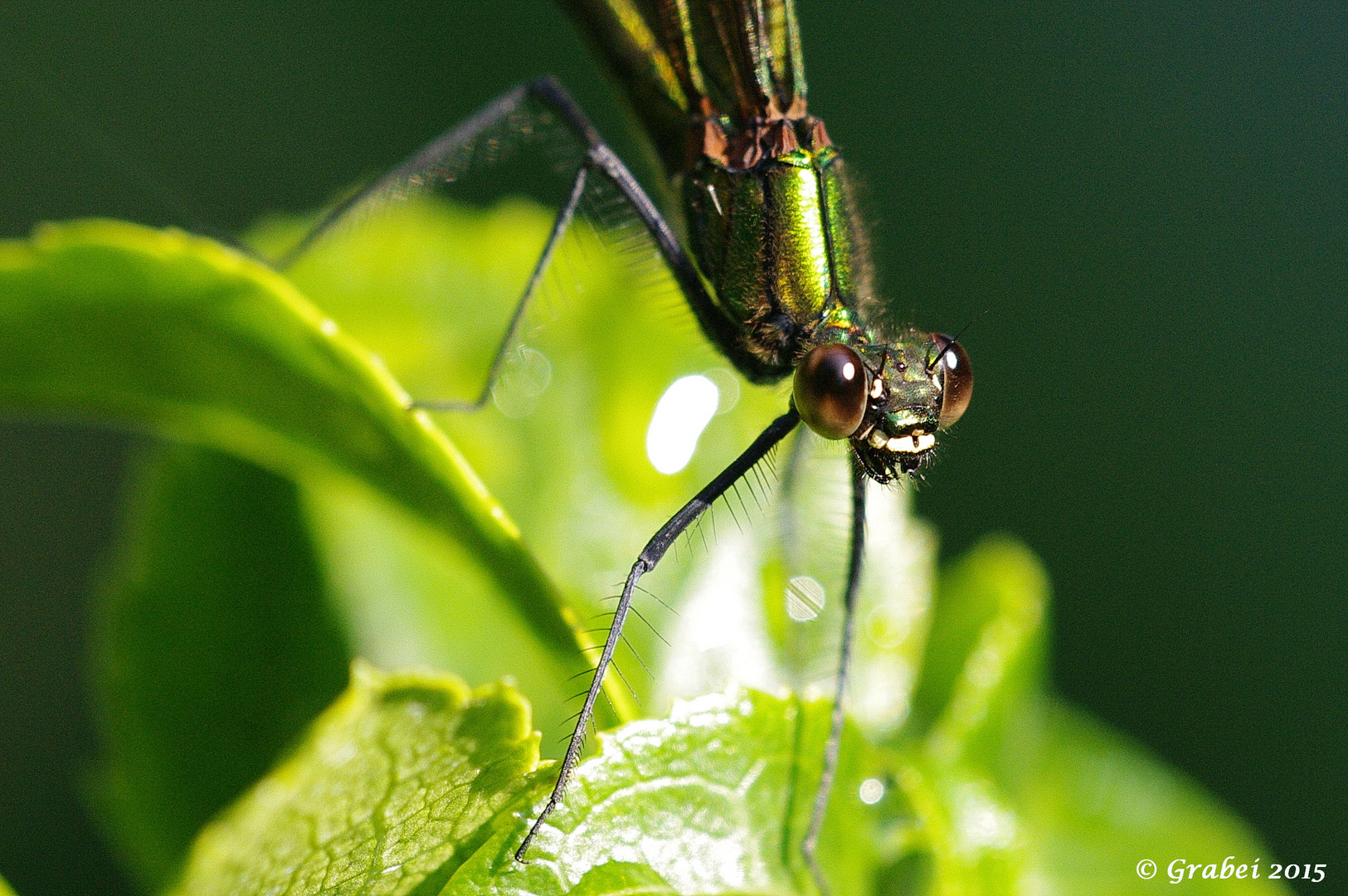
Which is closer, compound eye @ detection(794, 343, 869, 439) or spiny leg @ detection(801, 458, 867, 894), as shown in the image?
spiny leg @ detection(801, 458, 867, 894)

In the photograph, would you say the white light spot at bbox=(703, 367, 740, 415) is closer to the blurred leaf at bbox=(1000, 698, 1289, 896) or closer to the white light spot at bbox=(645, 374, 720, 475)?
the white light spot at bbox=(645, 374, 720, 475)

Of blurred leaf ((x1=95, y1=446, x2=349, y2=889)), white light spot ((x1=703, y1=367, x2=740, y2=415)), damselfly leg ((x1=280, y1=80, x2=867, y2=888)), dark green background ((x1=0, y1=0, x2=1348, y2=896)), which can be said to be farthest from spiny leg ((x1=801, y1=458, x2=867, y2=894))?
dark green background ((x1=0, y1=0, x2=1348, y2=896))

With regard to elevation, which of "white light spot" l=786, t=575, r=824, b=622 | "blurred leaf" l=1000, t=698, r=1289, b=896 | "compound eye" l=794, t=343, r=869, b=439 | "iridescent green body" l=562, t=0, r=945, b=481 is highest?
"iridescent green body" l=562, t=0, r=945, b=481

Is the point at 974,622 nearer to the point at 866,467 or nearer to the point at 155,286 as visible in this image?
the point at 866,467

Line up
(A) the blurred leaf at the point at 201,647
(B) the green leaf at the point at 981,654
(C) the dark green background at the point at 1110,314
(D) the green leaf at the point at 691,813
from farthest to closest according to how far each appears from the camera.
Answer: (C) the dark green background at the point at 1110,314, (A) the blurred leaf at the point at 201,647, (B) the green leaf at the point at 981,654, (D) the green leaf at the point at 691,813

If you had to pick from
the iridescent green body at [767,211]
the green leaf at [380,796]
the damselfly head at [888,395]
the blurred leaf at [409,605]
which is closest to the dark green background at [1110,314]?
the iridescent green body at [767,211]

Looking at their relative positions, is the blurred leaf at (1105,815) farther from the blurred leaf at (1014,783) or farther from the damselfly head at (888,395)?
the damselfly head at (888,395)

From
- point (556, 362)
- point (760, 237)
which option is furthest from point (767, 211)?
point (556, 362)
